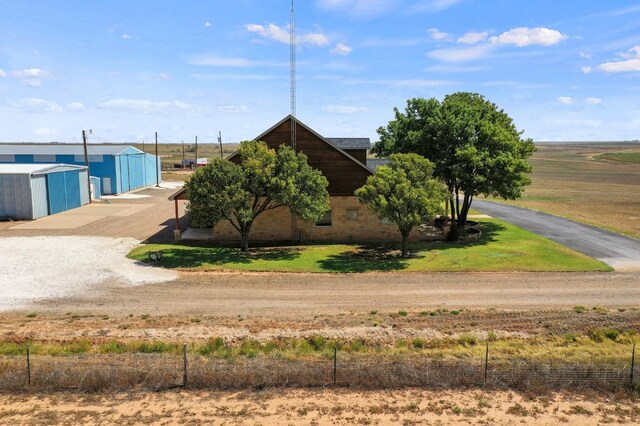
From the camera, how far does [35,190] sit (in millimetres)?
49562

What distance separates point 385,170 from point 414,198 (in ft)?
10.4

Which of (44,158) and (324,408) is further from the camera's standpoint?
(44,158)

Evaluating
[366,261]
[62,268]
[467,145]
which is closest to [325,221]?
[366,261]

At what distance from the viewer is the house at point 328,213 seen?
125 feet

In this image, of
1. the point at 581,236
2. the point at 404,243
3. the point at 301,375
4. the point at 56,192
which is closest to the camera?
the point at 301,375

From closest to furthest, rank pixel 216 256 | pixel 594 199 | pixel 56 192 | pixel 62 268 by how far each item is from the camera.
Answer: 1. pixel 62 268
2. pixel 216 256
3. pixel 56 192
4. pixel 594 199

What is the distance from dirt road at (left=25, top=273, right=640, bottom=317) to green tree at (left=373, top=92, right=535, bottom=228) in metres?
10.1

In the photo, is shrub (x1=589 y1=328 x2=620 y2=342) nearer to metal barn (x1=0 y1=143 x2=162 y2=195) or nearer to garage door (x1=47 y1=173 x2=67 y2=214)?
garage door (x1=47 y1=173 x2=67 y2=214)

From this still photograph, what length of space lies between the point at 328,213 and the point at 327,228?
4.12 ft

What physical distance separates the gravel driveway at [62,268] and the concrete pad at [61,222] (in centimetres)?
569

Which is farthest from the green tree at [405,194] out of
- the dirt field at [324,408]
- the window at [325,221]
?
the dirt field at [324,408]

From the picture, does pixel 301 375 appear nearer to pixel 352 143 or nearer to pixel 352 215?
pixel 352 215

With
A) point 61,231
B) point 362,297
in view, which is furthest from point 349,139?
point 61,231

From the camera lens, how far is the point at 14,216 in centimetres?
4878
